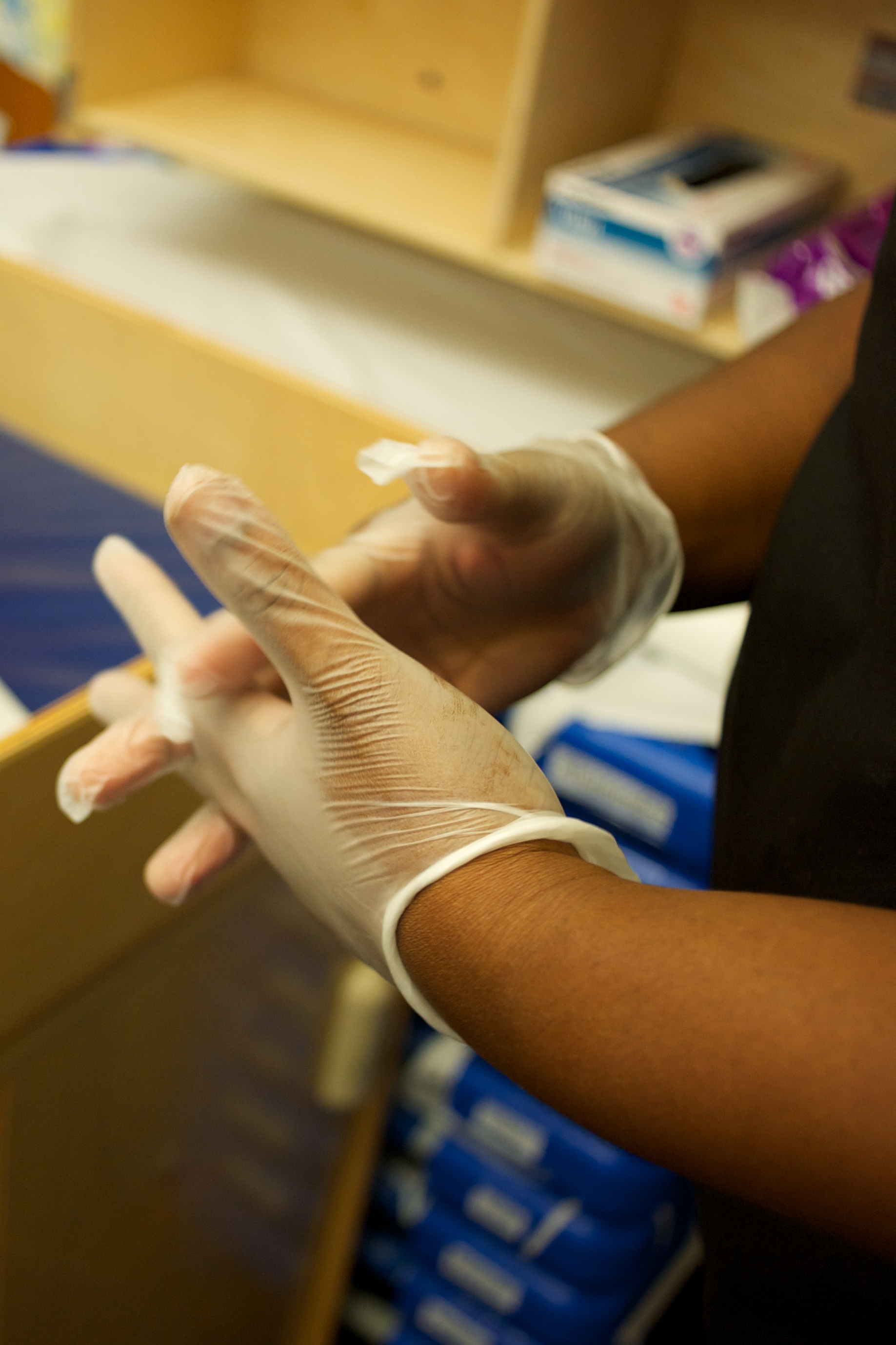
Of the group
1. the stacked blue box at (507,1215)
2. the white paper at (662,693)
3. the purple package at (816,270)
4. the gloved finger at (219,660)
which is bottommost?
the stacked blue box at (507,1215)

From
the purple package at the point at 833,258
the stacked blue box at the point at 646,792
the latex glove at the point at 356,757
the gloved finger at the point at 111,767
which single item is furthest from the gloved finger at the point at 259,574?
the purple package at the point at 833,258

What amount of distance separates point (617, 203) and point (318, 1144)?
1.00 m

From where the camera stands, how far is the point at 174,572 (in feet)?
3.41

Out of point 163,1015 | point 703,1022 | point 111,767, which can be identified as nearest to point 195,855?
point 111,767

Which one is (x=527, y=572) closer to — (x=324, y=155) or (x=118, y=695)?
(x=118, y=695)

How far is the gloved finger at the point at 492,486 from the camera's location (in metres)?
0.51

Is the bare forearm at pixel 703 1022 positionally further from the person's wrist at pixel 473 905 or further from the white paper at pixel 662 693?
the white paper at pixel 662 693

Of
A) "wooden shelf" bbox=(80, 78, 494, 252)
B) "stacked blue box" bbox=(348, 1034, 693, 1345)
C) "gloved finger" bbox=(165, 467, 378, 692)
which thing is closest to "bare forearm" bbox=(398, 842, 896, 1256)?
"gloved finger" bbox=(165, 467, 378, 692)

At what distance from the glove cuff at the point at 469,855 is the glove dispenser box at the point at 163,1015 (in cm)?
31

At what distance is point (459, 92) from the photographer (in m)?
1.55

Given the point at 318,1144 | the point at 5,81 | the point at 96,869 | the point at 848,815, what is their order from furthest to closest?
the point at 5,81 < the point at 318,1144 < the point at 96,869 < the point at 848,815

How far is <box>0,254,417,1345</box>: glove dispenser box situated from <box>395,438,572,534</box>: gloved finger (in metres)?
0.27

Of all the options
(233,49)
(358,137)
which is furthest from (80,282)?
(233,49)

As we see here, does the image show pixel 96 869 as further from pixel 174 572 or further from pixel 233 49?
pixel 233 49
